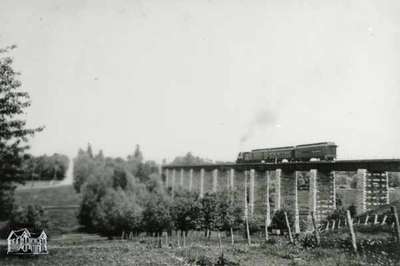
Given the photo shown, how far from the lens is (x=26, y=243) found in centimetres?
1477

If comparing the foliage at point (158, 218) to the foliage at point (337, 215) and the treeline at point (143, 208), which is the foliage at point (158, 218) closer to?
the treeline at point (143, 208)

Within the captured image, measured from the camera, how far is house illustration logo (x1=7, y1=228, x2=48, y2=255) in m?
14.6

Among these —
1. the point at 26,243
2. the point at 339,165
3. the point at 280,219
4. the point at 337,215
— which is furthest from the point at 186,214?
the point at 26,243

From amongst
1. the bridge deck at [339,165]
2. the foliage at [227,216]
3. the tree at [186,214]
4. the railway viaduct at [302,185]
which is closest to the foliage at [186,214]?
the tree at [186,214]

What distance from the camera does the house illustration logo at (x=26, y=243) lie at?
1461 cm

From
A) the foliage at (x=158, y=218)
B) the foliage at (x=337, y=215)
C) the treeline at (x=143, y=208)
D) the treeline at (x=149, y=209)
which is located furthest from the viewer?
the foliage at (x=158, y=218)

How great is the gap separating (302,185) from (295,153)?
598 inches

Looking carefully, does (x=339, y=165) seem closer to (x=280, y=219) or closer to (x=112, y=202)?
(x=280, y=219)

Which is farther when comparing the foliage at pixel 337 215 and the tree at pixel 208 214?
the tree at pixel 208 214

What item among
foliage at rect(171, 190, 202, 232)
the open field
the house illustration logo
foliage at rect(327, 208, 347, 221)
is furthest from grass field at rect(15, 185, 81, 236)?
the open field

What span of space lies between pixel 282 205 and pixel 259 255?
18692 millimetres

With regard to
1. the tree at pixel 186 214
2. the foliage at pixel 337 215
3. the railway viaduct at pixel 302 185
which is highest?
the railway viaduct at pixel 302 185

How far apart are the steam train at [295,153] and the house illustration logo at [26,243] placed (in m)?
19.7

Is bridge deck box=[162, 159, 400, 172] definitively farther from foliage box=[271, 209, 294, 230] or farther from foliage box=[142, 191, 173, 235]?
foliage box=[142, 191, 173, 235]
